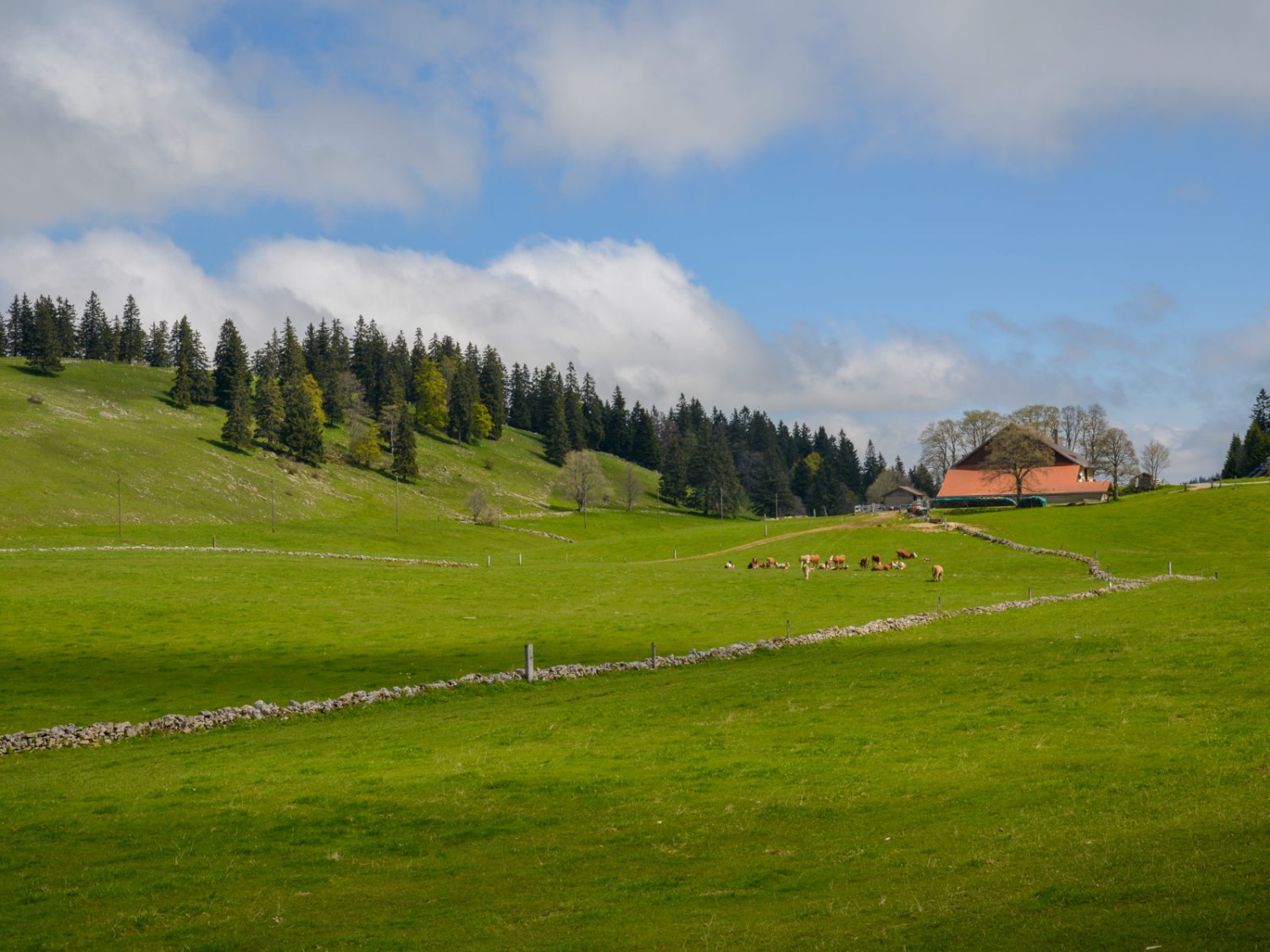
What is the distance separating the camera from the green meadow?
11.5 m

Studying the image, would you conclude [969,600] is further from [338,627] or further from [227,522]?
[227,522]

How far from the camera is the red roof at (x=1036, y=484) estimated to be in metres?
142

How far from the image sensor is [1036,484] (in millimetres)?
142500

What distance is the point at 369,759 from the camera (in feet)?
73.8

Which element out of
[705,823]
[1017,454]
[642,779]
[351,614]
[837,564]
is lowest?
[351,614]

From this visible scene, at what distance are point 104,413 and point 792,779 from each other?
182399 mm

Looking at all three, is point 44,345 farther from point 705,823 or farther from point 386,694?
point 705,823

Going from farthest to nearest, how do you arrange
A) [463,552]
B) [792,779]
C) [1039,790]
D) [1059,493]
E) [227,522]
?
[1059,493]
[227,522]
[463,552]
[792,779]
[1039,790]

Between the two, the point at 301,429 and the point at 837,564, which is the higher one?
the point at 301,429

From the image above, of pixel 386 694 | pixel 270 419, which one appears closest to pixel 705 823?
pixel 386 694

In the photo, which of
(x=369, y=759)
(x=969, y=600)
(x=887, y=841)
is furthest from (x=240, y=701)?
(x=969, y=600)

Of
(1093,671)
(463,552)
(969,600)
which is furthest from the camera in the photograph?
(463,552)

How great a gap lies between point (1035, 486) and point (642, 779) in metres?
138

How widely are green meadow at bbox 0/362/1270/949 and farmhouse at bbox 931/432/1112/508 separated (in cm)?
8803
